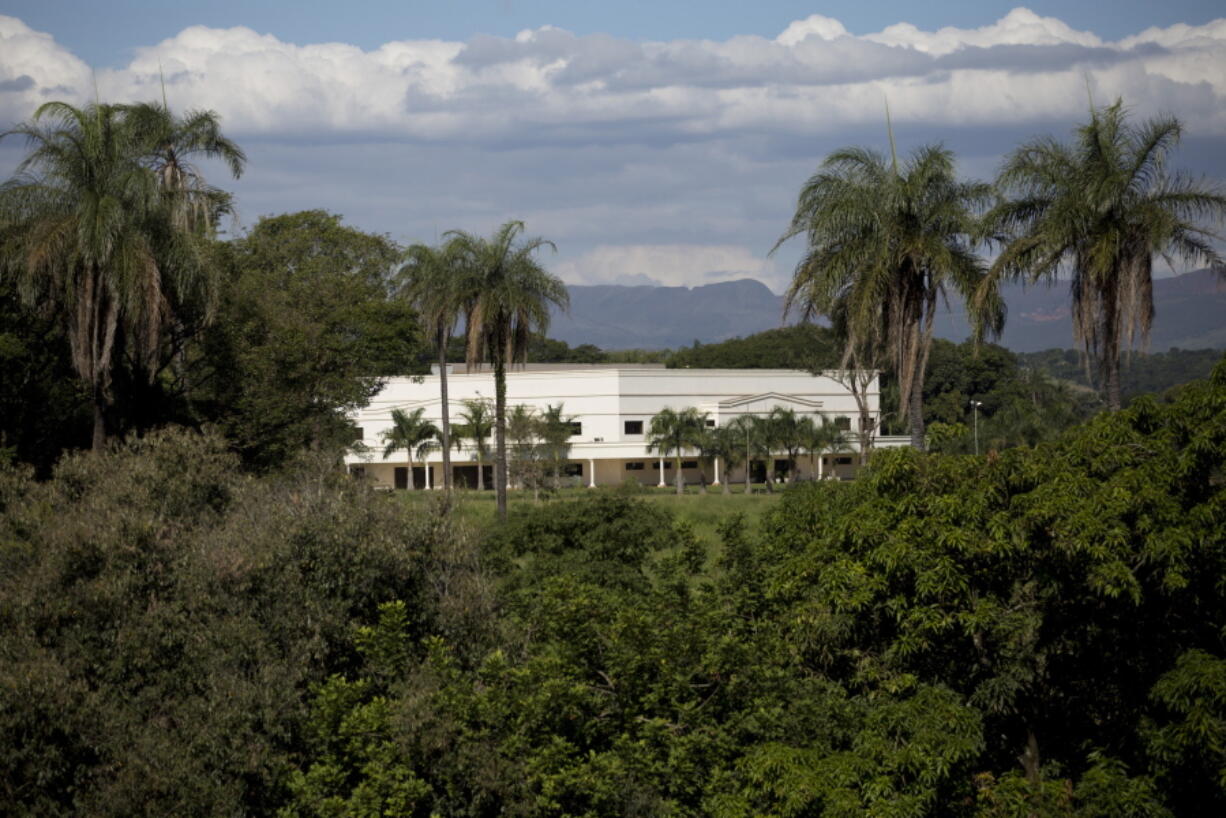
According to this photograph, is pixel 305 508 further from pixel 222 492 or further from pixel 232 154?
pixel 232 154

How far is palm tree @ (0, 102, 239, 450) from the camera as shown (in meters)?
23.9

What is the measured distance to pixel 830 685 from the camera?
1443cm

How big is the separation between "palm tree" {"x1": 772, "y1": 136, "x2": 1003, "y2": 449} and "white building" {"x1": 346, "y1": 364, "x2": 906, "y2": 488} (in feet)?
210

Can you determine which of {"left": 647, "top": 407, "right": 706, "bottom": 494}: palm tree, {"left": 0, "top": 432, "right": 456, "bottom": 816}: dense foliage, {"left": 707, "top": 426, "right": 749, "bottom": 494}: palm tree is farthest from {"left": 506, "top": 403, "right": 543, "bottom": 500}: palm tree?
{"left": 0, "top": 432, "right": 456, "bottom": 816}: dense foliage

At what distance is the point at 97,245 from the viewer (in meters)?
23.6

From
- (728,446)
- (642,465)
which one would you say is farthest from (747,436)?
(642,465)

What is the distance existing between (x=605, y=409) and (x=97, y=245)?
66.1 m

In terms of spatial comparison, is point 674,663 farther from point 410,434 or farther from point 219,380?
point 410,434

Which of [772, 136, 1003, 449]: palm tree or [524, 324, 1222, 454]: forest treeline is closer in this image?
[772, 136, 1003, 449]: palm tree

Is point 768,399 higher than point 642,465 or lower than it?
higher

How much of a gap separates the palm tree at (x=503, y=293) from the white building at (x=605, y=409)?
5327 centimetres

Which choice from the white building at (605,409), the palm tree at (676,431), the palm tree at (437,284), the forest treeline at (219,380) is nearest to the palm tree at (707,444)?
the palm tree at (676,431)

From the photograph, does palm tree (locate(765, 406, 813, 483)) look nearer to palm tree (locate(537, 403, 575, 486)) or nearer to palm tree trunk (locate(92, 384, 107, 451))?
palm tree (locate(537, 403, 575, 486))

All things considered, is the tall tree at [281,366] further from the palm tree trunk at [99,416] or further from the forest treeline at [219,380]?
the palm tree trunk at [99,416]
